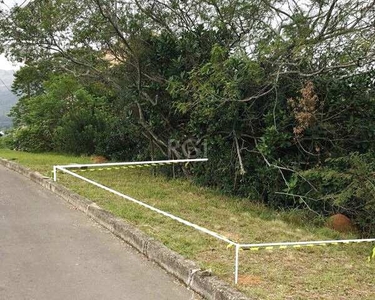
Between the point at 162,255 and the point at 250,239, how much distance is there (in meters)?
1.62

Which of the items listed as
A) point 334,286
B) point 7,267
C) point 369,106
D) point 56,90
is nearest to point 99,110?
point 56,90

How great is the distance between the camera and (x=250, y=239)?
610 centimetres

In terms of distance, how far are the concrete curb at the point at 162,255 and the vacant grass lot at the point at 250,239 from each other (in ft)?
0.48

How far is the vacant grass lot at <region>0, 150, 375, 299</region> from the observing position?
13.6 feet

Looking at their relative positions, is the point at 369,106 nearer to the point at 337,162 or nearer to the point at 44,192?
the point at 337,162

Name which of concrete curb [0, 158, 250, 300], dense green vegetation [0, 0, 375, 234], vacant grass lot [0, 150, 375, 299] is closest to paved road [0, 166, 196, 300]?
concrete curb [0, 158, 250, 300]

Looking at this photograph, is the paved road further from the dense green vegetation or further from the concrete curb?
the dense green vegetation

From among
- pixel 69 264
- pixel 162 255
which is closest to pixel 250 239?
pixel 162 255

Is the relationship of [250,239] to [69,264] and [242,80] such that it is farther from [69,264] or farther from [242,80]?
[242,80]

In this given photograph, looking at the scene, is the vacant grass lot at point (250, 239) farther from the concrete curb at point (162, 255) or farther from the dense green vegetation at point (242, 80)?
the dense green vegetation at point (242, 80)

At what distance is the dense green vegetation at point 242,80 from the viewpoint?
7988 millimetres

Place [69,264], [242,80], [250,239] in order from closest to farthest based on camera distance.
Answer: [69,264] < [250,239] < [242,80]

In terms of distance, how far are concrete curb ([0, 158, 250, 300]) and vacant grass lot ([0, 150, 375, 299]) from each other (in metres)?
0.15

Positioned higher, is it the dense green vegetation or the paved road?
the dense green vegetation
